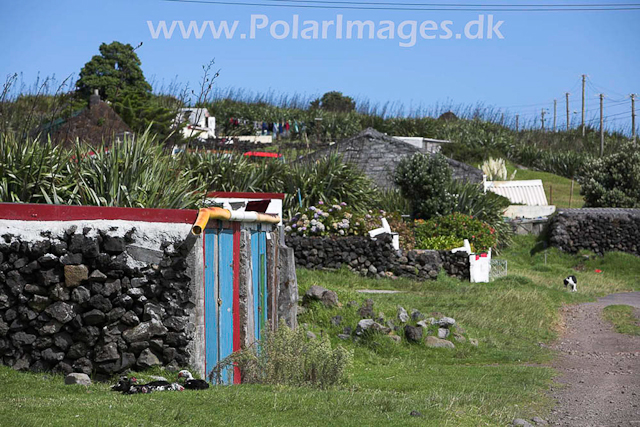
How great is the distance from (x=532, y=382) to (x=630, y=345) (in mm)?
4765

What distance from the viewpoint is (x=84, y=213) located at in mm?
7746

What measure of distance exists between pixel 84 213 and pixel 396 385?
4583mm

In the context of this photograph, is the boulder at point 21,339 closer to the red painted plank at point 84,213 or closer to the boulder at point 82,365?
the boulder at point 82,365

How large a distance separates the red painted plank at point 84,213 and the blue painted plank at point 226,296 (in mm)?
1002

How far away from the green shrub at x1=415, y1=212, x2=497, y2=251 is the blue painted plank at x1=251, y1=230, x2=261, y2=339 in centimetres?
1394

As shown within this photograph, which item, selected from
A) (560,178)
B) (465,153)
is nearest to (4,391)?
(465,153)

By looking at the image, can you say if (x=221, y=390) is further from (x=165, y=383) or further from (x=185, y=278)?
(x=185, y=278)

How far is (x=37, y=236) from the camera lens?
299 inches

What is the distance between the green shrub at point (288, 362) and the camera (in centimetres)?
853

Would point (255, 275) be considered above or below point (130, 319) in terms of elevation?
above

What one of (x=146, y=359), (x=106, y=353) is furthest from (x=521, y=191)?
(x=106, y=353)

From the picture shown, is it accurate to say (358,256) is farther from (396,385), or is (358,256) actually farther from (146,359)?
(146,359)

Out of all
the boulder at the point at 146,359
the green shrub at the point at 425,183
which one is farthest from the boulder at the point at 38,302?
the green shrub at the point at 425,183

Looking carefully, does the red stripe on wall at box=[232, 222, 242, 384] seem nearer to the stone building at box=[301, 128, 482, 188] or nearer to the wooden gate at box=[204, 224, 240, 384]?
the wooden gate at box=[204, 224, 240, 384]
